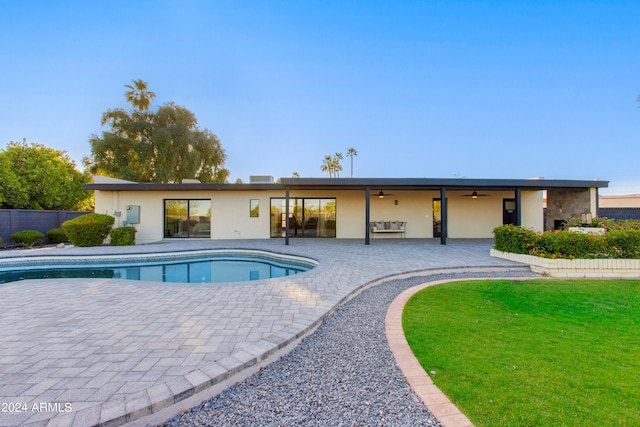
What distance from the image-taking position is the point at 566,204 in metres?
14.1

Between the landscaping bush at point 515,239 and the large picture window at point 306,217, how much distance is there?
23.6 feet

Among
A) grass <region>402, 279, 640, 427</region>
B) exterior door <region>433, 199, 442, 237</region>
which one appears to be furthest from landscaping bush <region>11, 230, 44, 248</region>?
exterior door <region>433, 199, 442, 237</region>

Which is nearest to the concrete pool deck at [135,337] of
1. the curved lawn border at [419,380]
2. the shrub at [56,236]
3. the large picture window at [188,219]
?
the curved lawn border at [419,380]

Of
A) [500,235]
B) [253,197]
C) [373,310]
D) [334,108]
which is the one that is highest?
[334,108]

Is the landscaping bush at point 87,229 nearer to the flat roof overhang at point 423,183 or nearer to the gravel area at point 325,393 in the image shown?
the flat roof overhang at point 423,183

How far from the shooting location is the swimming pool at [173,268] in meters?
7.79

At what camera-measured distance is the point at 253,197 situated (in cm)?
1348

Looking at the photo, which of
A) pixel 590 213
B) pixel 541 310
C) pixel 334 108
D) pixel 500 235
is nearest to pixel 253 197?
pixel 334 108

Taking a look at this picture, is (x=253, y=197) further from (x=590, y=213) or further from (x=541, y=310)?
(x=590, y=213)

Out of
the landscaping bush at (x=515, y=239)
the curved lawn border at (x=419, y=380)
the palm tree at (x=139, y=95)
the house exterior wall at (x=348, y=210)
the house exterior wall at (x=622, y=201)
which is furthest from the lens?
the palm tree at (x=139, y=95)

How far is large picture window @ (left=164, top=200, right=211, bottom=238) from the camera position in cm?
1361

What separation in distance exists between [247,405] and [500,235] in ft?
28.1

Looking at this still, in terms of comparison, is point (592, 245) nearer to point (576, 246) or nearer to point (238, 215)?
point (576, 246)

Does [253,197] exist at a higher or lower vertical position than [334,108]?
lower
